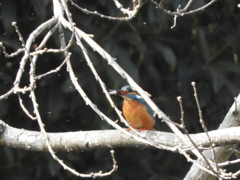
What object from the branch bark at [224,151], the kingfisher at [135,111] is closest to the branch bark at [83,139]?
the branch bark at [224,151]

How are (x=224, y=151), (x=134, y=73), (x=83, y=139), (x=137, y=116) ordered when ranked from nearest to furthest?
(x=83, y=139) < (x=224, y=151) < (x=137, y=116) < (x=134, y=73)

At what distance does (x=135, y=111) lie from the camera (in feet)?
16.1

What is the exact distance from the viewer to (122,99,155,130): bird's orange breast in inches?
192

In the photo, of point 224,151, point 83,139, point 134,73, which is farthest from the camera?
point 134,73

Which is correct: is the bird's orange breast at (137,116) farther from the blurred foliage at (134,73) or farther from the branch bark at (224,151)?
the branch bark at (224,151)

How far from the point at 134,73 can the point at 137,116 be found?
354 mm

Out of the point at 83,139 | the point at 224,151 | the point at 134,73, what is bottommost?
the point at 224,151

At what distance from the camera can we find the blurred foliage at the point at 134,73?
16.6 ft

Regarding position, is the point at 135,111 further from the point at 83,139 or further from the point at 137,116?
the point at 83,139

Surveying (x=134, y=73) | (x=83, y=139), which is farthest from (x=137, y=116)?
(x=83, y=139)

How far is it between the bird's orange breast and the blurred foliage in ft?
0.66

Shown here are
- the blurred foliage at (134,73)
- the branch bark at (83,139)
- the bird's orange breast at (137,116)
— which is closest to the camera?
the branch bark at (83,139)

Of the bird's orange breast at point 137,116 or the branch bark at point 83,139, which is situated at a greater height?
the branch bark at point 83,139

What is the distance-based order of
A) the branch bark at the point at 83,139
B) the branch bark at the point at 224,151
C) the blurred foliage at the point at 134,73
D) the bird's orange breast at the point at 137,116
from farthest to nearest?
the blurred foliage at the point at 134,73 < the bird's orange breast at the point at 137,116 < the branch bark at the point at 224,151 < the branch bark at the point at 83,139
